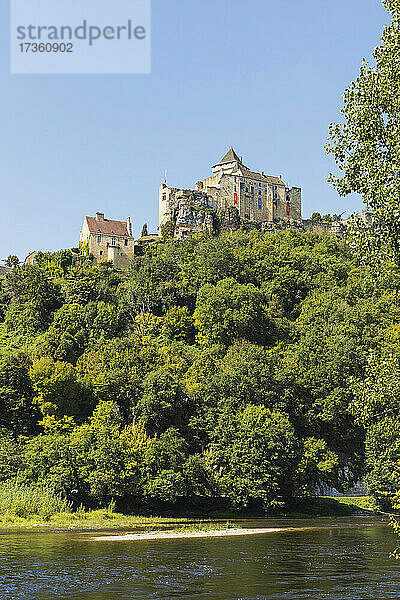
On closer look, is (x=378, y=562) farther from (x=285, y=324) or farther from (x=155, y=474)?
(x=285, y=324)

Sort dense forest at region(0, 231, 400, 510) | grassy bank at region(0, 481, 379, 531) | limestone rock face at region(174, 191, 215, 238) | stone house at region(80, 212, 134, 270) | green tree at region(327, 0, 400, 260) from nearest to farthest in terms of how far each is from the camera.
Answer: green tree at region(327, 0, 400, 260)
grassy bank at region(0, 481, 379, 531)
dense forest at region(0, 231, 400, 510)
stone house at region(80, 212, 134, 270)
limestone rock face at region(174, 191, 215, 238)

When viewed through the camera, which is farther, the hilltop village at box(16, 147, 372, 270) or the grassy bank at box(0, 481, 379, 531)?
the hilltop village at box(16, 147, 372, 270)

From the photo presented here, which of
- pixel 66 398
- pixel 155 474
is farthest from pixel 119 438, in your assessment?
pixel 66 398

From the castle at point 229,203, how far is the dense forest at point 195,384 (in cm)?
3529

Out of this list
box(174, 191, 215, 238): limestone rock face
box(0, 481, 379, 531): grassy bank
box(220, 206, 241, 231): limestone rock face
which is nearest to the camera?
box(0, 481, 379, 531): grassy bank

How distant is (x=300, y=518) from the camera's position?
5772 cm

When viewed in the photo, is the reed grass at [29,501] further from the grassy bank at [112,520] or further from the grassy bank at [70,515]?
the grassy bank at [112,520]

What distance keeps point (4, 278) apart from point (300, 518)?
248 feet

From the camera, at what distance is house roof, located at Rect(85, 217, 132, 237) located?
13150 centimetres

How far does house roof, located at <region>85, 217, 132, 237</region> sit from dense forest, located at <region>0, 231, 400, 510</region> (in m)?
24.8

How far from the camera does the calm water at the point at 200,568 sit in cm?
2300

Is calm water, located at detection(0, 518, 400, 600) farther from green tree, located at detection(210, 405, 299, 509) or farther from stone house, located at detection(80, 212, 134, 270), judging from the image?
stone house, located at detection(80, 212, 134, 270)

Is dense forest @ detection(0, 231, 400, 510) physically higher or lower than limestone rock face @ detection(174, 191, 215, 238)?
lower

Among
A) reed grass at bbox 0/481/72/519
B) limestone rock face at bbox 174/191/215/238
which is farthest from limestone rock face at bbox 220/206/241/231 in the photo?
reed grass at bbox 0/481/72/519
